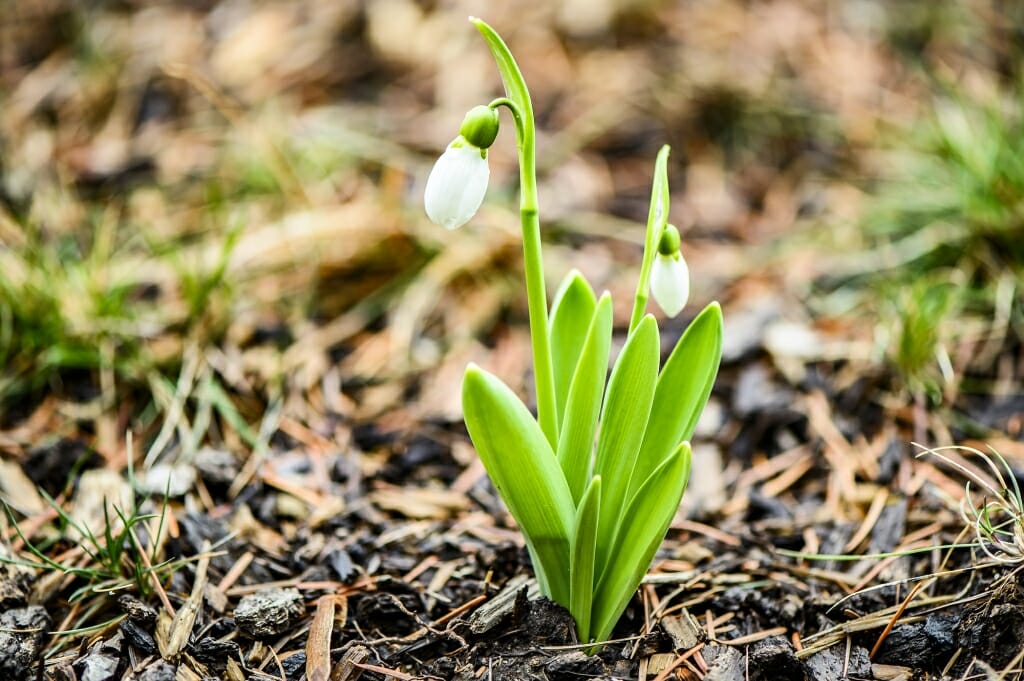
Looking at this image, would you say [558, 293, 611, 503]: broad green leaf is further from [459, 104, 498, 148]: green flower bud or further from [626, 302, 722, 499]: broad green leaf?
[459, 104, 498, 148]: green flower bud

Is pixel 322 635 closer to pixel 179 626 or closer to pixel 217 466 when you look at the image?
pixel 179 626

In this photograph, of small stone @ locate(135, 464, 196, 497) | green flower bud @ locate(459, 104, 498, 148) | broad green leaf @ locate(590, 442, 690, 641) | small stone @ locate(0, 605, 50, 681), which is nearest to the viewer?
green flower bud @ locate(459, 104, 498, 148)

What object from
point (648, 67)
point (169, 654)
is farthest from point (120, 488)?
point (648, 67)

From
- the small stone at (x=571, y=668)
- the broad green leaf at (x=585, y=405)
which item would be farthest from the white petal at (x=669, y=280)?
the small stone at (x=571, y=668)

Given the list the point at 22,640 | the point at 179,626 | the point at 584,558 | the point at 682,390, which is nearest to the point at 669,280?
the point at 682,390

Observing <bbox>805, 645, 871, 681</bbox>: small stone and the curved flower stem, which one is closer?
the curved flower stem

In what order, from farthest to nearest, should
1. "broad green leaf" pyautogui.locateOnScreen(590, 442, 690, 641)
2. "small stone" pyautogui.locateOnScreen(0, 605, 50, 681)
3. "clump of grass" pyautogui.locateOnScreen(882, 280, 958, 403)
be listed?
"clump of grass" pyautogui.locateOnScreen(882, 280, 958, 403)
"small stone" pyautogui.locateOnScreen(0, 605, 50, 681)
"broad green leaf" pyautogui.locateOnScreen(590, 442, 690, 641)

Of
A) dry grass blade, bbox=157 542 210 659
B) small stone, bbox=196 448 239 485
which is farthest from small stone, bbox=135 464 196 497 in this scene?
dry grass blade, bbox=157 542 210 659
